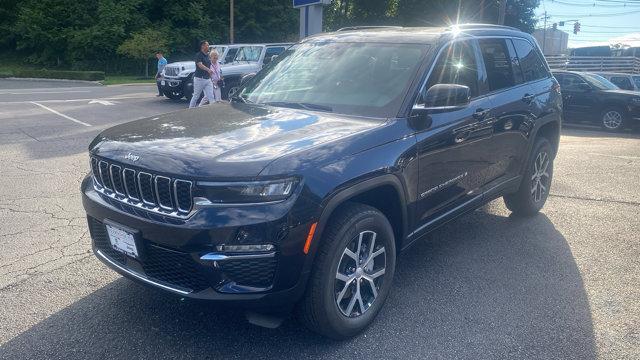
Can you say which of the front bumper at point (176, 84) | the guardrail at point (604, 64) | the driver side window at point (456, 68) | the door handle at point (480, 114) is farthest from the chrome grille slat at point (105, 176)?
the guardrail at point (604, 64)

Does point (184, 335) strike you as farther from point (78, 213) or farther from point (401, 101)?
point (78, 213)

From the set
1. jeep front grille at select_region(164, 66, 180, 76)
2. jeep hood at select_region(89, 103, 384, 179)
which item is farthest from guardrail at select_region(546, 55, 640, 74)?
jeep hood at select_region(89, 103, 384, 179)

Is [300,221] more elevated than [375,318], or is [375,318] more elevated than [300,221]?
[300,221]

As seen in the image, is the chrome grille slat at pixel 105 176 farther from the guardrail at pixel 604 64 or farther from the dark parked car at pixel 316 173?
the guardrail at pixel 604 64

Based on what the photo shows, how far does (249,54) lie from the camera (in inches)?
690

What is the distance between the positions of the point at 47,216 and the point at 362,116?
145 inches

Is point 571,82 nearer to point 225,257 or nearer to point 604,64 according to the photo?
point 225,257

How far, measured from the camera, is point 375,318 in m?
3.58

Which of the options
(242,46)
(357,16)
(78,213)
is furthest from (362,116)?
(357,16)

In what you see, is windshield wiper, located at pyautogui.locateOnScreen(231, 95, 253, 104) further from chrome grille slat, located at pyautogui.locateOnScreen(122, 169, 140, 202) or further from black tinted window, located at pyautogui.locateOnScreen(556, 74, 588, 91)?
black tinted window, located at pyautogui.locateOnScreen(556, 74, 588, 91)

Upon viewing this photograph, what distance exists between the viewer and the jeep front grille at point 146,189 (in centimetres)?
286

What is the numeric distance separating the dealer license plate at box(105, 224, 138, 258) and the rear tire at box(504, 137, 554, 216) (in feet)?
12.8

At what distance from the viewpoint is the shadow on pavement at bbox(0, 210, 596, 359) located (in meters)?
3.19

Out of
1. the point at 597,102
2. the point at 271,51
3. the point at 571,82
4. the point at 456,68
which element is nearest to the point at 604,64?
the point at 571,82
